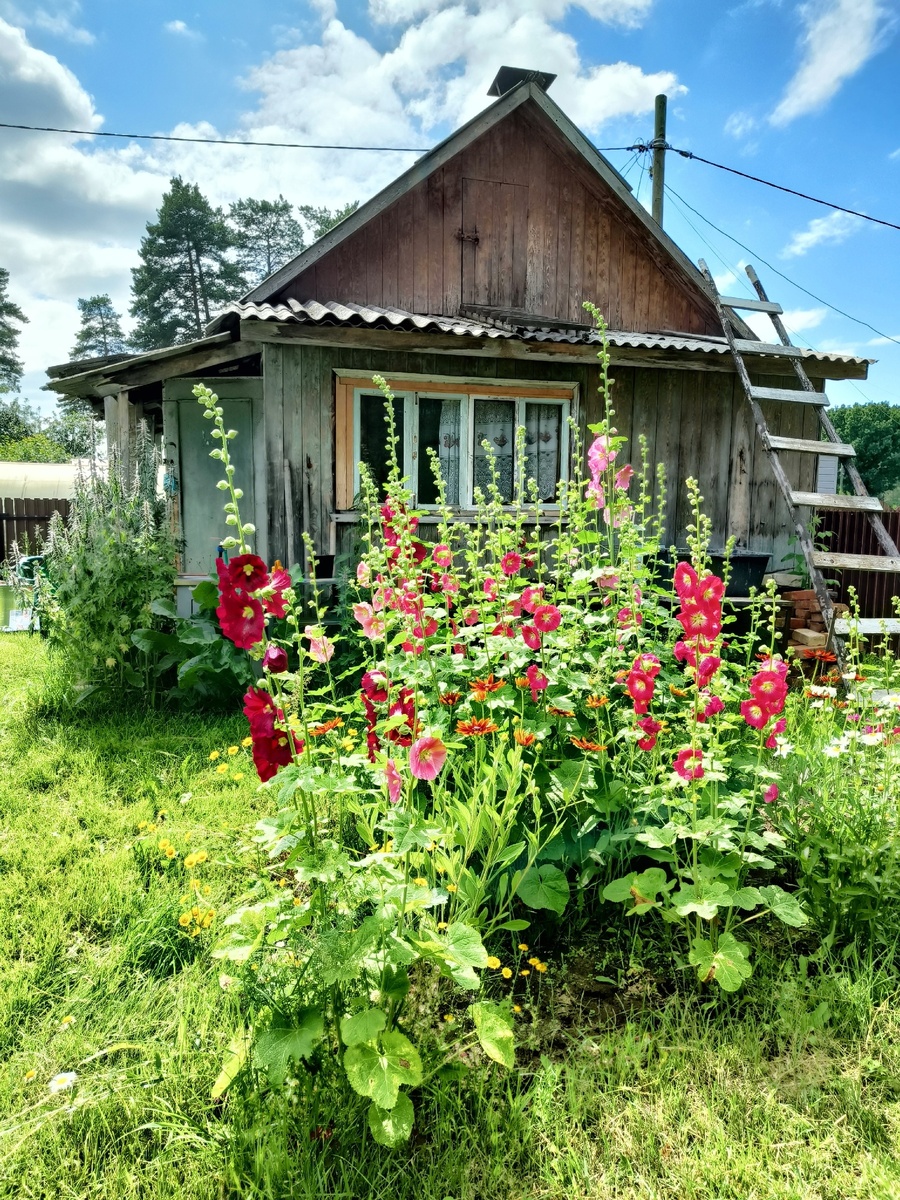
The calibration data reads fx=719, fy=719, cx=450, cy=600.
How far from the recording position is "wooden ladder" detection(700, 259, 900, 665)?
4934mm

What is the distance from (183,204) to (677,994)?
37908 millimetres

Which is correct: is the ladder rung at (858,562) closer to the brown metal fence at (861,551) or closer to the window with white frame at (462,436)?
the brown metal fence at (861,551)

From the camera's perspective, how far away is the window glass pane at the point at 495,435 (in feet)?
23.8

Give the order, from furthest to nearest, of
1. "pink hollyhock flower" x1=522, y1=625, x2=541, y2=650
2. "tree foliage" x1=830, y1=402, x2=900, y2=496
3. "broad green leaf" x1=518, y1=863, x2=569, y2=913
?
"tree foliage" x1=830, y1=402, x2=900, y2=496
"pink hollyhock flower" x1=522, y1=625, x2=541, y2=650
"broad green leaf" x1=518, y1=863, x2=569, y2=913

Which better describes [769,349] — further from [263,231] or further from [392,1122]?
[263,231]

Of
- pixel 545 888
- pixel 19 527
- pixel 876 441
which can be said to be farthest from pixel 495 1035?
pixel 876 441

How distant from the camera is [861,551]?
8195 millimetres

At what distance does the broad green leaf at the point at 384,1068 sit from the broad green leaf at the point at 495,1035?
0.51 ft

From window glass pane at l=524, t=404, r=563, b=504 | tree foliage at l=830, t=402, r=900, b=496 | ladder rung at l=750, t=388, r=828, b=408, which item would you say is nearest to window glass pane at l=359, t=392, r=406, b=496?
window glass pane at l=524, t=404, r=563, b=504

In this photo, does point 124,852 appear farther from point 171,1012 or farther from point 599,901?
point 599,901

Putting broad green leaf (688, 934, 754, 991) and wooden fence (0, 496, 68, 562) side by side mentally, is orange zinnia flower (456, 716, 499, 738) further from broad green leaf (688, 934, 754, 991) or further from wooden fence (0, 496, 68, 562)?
wooden fence (0, 496, 68, 562)

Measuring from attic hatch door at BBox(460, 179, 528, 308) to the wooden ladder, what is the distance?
2083mm

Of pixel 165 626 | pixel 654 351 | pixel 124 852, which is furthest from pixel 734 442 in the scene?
pixel 124 852

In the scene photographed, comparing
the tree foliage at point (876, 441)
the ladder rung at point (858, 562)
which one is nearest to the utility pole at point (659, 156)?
→ the ladder rung at point (858, 562)
